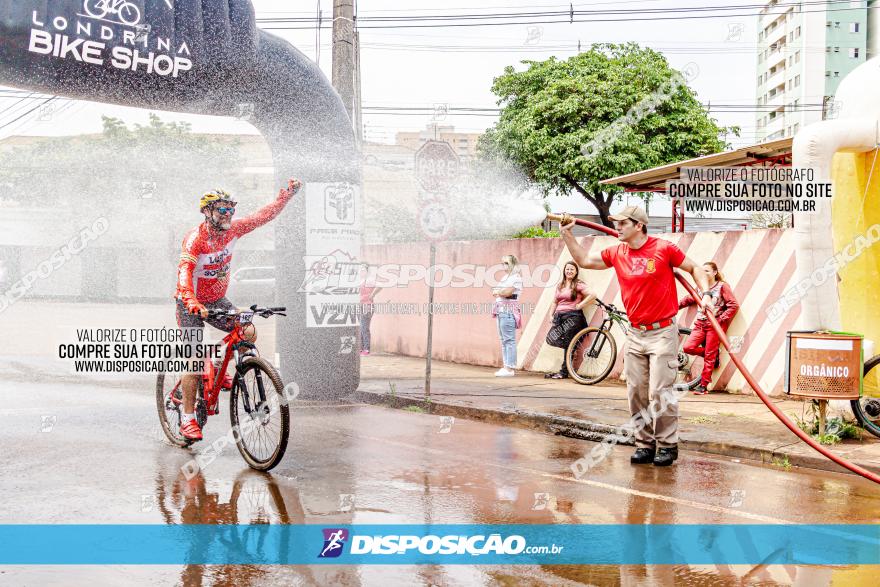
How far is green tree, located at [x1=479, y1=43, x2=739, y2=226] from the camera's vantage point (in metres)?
34.5

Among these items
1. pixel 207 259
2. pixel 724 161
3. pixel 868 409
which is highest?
pixel 724 161

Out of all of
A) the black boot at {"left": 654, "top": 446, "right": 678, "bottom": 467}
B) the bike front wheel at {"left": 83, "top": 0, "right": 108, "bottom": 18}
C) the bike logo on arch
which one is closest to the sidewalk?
the black boot at {"left": 654, "top": 446, "right": 678, "bottom": 467}

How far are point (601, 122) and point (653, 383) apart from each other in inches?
1139

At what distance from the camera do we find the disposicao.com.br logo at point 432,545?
502 centimetres

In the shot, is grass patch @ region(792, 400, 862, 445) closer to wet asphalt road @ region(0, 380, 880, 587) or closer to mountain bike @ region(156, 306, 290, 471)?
wet asphalt road @ region(0, 380, 880, 587)

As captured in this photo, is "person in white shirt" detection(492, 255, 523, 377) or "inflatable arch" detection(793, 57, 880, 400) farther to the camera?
"person in white shirt" detection(492, 255, 523, 377)

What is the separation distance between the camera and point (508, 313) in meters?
13.8

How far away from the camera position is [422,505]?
19.7 ft

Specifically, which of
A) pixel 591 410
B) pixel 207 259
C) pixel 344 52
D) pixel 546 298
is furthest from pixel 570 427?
pixel 344 52

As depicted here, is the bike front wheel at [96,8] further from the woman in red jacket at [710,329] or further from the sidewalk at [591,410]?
the woman in red jacket at [710,329]

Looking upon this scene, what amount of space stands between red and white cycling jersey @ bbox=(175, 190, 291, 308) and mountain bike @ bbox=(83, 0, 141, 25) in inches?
104

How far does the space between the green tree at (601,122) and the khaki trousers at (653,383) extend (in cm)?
2640

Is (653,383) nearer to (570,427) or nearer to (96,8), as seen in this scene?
(570,427)

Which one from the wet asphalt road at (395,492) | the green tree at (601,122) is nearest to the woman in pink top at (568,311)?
the wet asphalt road at (395,492)
